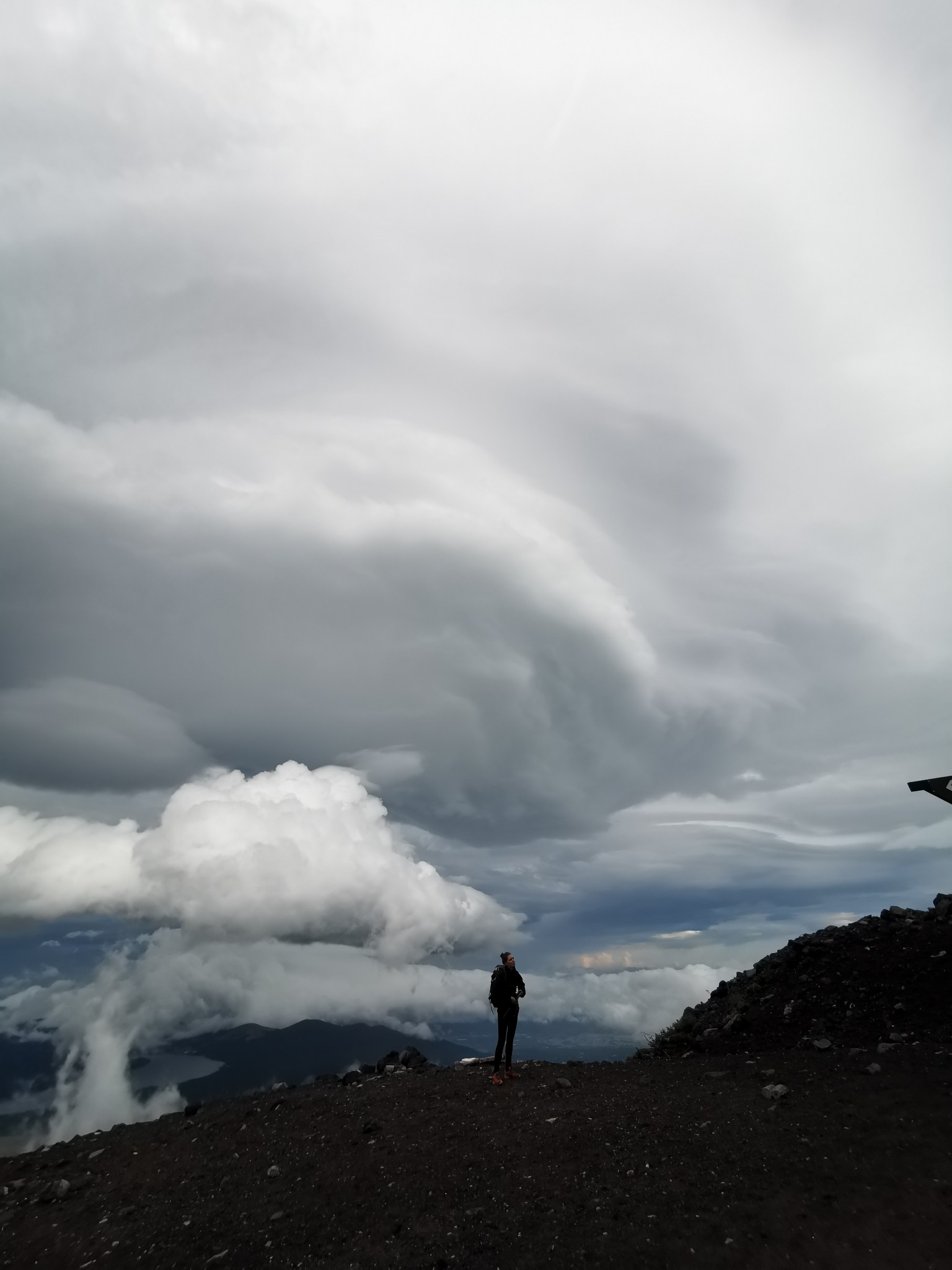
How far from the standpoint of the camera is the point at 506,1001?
19391mm

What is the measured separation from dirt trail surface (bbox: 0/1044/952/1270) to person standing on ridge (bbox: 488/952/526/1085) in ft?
5.12

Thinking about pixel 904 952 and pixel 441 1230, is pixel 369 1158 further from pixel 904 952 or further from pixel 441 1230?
pixel 904 952

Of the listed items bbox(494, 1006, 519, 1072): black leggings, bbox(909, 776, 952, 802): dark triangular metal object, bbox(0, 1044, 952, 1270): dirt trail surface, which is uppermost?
bbox(909, 776, 952, 802): dark triangular metal object

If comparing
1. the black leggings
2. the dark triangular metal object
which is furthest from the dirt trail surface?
the dark triangular metal object

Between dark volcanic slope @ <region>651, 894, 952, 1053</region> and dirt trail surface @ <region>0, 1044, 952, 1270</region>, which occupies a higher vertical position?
dark volcanic slope @ <region>651, 894, 952, 1053</region>

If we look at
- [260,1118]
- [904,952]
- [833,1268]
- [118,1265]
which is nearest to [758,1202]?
[833,1268]

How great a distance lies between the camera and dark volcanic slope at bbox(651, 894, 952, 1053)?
61.4ft

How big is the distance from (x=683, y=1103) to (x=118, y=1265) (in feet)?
36.6

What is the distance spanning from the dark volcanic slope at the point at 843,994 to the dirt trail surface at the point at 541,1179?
2.16 metres

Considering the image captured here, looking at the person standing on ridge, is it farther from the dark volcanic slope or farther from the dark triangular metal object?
the dark triangular metal object

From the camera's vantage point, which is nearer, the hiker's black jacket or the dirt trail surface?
the dirt trail surface

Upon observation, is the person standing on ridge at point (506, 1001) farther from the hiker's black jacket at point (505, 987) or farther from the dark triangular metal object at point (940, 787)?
the dark triangular metal object at point (940, 787)


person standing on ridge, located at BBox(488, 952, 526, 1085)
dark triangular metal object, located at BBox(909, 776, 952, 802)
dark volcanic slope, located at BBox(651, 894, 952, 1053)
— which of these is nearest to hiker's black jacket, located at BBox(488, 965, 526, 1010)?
person standing on ridge, located at BBox(488, 952, 526, 1085)

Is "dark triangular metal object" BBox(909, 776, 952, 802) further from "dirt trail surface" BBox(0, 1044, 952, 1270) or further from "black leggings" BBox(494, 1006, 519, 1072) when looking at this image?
"black leggings" BBox(494, 1006, 519, 1072)
